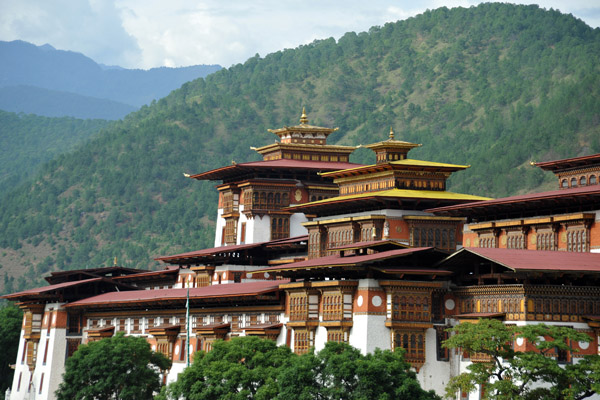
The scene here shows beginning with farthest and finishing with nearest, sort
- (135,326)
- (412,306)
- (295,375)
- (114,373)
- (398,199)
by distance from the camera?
(135,326) < (398,199) < (114,373) < (412,306) < (295,375)

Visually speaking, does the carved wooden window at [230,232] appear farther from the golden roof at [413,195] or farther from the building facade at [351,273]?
the golden roof at [413,195]

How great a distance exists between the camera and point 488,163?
6275 inches

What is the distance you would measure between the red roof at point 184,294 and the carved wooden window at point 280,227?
13075 millimetres

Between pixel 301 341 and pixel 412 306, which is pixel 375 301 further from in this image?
pixel 301 341

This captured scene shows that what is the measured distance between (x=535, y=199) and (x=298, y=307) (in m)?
12.5

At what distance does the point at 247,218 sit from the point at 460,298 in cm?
3639

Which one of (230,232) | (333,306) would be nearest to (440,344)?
(333,306)

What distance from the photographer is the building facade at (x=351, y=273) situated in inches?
2085

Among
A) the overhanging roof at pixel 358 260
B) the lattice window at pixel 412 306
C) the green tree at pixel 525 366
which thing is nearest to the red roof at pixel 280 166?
the overhanging roof at pixel 358 260

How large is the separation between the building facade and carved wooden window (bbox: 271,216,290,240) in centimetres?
12

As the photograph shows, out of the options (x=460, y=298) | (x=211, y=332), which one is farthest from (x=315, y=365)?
(x=211, y=332)

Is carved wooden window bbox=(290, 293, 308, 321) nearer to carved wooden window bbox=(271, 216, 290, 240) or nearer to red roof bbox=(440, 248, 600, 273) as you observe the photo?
red roof bbox=(440, 248, 600, 273)

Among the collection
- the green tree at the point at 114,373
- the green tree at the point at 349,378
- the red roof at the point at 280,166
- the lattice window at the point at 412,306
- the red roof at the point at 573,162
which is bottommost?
the green tree at the point at 349,378

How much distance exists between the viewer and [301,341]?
197 ft
